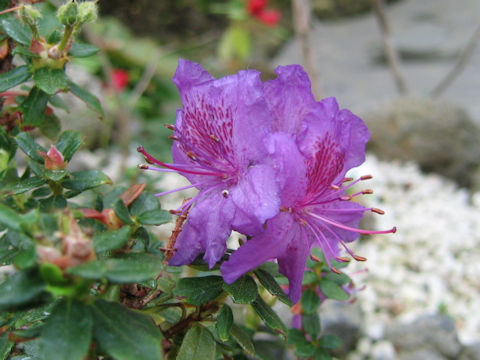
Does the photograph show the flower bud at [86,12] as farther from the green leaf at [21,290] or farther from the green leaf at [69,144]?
the green leaf at [21,290]

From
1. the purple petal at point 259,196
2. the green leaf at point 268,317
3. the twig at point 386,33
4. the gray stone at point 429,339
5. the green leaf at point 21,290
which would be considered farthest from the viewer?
the twig at point 386,33

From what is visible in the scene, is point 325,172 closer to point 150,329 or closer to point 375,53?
point 150,329

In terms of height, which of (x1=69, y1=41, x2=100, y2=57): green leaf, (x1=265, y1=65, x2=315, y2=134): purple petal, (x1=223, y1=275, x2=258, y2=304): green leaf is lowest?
(x1=223, y1=275, x2=258, y2=304): green leaf

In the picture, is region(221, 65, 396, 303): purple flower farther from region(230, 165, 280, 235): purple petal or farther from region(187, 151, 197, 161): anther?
region(187, 151, 197, 161): anther

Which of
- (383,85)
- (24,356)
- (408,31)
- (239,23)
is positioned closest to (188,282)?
(24,356)

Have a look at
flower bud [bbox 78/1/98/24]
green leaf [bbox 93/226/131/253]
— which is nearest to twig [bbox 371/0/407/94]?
flower bud [bbox 78/1/98/24]

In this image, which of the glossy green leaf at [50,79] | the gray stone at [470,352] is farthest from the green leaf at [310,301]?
the gray stone at [470,352]
